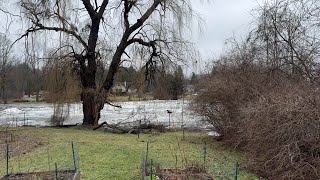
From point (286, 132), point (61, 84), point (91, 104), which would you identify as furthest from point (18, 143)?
point (286, 132)

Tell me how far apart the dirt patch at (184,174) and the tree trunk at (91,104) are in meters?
12.4

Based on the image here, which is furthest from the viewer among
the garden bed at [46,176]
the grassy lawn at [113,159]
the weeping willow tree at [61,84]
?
the weeping willow tree at [61,84]

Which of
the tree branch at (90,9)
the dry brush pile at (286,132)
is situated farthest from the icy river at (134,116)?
the dry brush pile at (286,132)

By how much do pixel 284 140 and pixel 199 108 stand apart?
710 cm

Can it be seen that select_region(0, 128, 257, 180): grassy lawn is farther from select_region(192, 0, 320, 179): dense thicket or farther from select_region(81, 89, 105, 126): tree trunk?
select_region(81, 89, 105, 126): tree trunk

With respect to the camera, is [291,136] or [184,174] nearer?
[184,174]

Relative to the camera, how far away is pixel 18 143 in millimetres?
12898

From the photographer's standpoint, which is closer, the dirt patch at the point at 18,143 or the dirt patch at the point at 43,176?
the dirt patch at the point at 43,176

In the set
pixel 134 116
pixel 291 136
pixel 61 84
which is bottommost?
pixel 134 116

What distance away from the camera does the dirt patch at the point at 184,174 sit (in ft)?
22.7

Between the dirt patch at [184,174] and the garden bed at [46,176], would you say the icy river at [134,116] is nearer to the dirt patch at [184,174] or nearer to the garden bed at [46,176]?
the dirt patch at [184,174]

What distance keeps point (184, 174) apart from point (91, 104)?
13.3 metres

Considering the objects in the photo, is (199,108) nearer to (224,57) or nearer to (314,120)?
(224,57)

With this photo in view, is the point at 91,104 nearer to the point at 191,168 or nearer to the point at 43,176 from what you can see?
the point at 191,168
